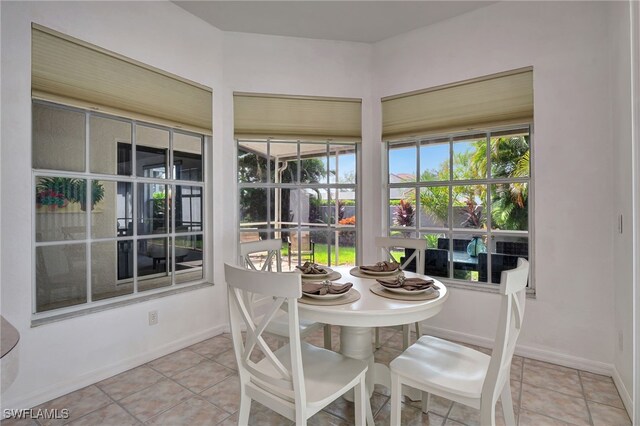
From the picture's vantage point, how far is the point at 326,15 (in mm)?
2957

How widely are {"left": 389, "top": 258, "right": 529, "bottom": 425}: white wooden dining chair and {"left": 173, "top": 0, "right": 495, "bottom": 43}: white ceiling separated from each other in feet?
8.16

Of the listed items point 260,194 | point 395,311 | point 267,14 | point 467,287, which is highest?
point 267,14

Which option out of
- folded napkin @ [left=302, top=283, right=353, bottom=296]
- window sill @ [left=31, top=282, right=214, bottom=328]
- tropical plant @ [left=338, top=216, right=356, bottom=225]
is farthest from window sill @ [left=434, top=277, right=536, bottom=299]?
window sill @ [left=31, top=282, right=214, bottom=328]

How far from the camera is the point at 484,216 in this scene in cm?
297

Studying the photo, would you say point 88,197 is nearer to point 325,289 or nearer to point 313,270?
point 313,270

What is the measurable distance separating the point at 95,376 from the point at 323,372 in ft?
5.91

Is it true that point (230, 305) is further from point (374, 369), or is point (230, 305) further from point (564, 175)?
point (564, 175)

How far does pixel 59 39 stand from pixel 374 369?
2.97 meters

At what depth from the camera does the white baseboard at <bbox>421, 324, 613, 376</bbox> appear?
2393 mm

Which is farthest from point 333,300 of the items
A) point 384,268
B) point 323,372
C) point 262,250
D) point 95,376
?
point 95,376

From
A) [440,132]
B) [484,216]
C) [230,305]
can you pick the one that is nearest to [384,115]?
[440,132]

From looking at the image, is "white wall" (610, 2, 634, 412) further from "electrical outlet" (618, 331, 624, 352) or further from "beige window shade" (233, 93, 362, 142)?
"beige window shade" (233, 93, 362, 142)

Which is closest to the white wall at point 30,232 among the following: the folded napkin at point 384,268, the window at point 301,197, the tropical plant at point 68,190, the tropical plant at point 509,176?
the tropical plant at point 68,190

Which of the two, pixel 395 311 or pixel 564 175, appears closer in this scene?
pixel 395 311
